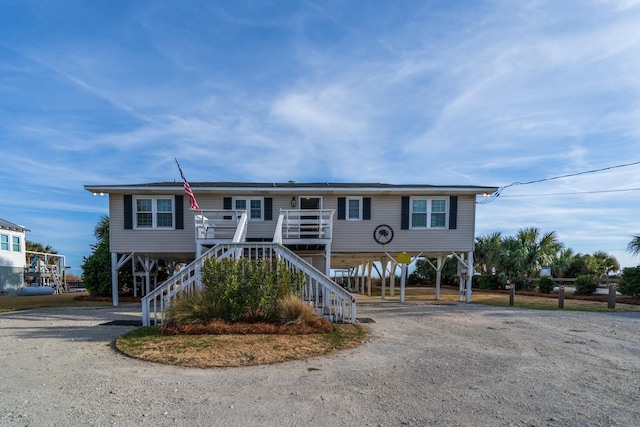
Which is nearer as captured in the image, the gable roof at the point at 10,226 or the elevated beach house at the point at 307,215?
the elevated beach house at the point at 307,215

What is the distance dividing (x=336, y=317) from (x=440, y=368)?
379 cm

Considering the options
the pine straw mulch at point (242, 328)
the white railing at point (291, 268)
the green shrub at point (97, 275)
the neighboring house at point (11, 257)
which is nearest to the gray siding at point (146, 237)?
the green shrub at point (97, 275)

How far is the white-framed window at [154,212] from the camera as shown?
13523 mm

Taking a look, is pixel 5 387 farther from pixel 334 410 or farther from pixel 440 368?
pixel 440 368

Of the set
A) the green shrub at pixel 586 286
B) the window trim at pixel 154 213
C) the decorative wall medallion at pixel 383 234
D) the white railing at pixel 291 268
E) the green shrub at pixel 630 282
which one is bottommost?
the green shrub at pixel 586 286

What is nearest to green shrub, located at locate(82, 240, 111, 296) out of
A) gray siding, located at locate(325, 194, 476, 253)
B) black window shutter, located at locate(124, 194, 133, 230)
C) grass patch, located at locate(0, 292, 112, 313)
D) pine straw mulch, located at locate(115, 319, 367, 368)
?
grass patch, located at locate(0, 292, 112, 313)

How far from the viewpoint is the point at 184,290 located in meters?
8.38

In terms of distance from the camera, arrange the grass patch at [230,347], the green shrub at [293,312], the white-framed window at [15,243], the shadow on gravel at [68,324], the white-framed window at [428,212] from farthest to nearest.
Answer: the white-framed window at [15,243]
the white-framed window at [428,212]
the green shrub at [293,312]
the shadow on gravel at [68,324]
the grass patch at [230,347]

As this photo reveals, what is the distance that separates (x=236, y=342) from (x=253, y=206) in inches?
320

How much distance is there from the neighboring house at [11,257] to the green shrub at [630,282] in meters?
35.3

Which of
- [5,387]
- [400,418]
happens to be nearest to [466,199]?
[400,418]

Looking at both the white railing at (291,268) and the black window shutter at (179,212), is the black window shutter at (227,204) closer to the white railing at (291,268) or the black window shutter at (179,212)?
the black window shutter at (179,212)

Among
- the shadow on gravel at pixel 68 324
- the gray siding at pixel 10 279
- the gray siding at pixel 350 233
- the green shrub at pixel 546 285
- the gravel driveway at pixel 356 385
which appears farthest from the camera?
the gray siding at pixel 10 279

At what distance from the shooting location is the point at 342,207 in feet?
46.1
